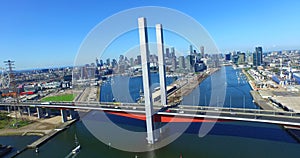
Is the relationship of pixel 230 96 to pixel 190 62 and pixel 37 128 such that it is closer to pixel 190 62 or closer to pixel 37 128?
pixel 37 128

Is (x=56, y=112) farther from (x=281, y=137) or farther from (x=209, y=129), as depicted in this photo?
(x=281, y=137)

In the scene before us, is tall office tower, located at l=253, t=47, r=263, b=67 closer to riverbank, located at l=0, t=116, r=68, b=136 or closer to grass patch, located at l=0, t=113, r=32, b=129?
riverbank, located at l=0, t=116, r=68, b=136

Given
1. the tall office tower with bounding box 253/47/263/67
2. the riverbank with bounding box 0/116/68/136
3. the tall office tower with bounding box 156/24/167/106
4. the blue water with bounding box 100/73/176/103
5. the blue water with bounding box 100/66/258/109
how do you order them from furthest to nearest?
the tall office tower with bounding box 253/47/263/67 → the blue water with bounding box 100/73/176/103 → the blue water with bounding box 100/66/258/109 → the riverbank with bounding box 0/116/68/136 → the tall office tower with bounding box 156/24/167/106

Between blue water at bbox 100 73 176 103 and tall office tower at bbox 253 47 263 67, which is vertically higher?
tall office tower at bbox 253 47 263 67

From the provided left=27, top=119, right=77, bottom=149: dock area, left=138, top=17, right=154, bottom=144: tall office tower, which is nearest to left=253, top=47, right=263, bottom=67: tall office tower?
left=27, top=119, right=77, bottom=149: dock area

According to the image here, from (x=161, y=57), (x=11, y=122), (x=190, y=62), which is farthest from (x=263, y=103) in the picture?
(x=190, y=62)

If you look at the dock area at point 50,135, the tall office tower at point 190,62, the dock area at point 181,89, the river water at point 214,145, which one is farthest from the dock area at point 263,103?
the tall office tower at point 190,62

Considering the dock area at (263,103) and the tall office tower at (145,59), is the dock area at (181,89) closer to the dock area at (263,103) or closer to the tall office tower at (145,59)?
the dock area at (263,103)

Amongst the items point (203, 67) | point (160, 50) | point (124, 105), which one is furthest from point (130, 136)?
point (203, 67)

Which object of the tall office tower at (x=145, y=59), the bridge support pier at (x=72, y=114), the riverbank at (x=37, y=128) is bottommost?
the riverbank at (x=37, y=128)

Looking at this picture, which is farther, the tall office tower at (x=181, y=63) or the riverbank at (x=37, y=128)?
the tall office tower at (x=181, y=63)

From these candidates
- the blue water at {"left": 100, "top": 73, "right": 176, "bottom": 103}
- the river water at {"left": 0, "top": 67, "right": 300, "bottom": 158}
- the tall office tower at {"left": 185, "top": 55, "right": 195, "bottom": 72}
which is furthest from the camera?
the tall office tower at {"left": 185, "top": 55, "right": 195, "bottom": 72}
